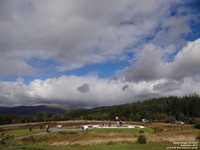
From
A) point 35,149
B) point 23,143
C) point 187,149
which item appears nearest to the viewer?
point 187,149

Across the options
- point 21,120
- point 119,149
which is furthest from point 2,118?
point 119,149

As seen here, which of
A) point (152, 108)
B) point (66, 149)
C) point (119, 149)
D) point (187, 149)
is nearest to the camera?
point (187, 149)

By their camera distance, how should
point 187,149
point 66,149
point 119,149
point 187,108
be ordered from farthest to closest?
point 187,108 → point 66,149 → point 119,149 → point 187,149

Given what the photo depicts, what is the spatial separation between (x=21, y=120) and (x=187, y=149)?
124 m

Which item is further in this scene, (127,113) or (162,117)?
(127,113)

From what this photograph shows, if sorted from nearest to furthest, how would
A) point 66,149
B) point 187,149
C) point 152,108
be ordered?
1. point 187,149
2. point 66,149
3. point 152,108

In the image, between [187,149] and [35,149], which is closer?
[187,149]

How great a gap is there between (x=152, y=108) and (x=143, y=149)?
147985 mm

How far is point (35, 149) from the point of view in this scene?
28.8 meters

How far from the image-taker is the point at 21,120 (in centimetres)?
13288

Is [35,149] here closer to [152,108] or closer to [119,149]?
[119,149]

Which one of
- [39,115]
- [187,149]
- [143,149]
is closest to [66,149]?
[143,149]

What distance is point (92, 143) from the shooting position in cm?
3131

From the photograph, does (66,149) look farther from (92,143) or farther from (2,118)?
(2,118)
